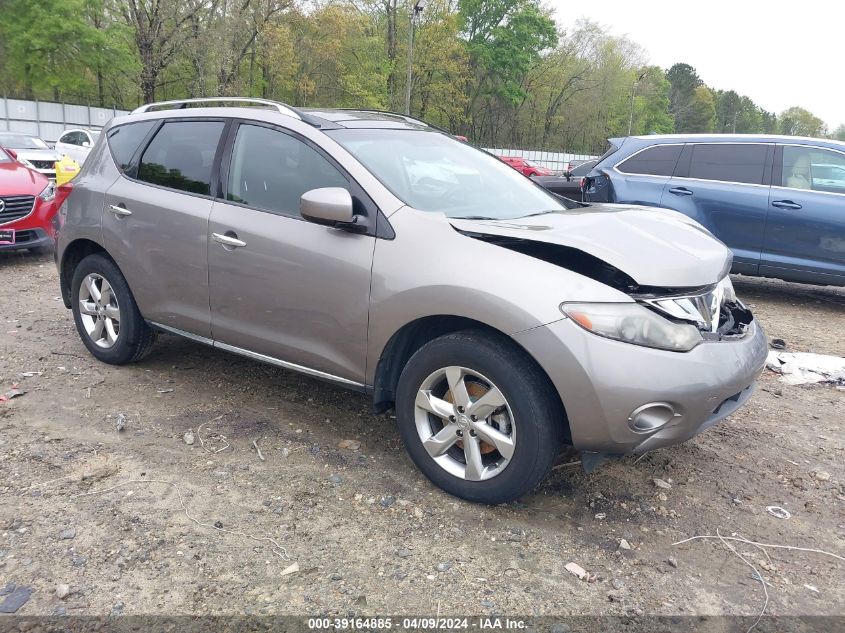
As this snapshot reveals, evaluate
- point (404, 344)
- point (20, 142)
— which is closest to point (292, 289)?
point (404, 344)

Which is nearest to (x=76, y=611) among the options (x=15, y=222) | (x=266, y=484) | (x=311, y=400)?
(x=266, y=484)

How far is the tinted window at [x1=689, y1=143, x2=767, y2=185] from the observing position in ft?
23.2

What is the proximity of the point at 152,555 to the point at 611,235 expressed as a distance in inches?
93.2

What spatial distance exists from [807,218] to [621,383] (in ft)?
17.6

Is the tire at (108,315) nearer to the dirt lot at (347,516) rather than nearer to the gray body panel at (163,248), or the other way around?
the gray body panel at (163,248)

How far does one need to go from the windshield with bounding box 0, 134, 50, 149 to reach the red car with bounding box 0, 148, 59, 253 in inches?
392

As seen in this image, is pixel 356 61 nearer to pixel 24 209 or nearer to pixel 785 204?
pixel 24 209

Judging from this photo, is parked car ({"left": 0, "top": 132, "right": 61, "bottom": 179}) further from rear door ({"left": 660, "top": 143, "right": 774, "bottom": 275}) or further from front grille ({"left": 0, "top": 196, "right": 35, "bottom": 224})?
rear door ({"left": 660, "top": 143, "right": 774, "bottom": 275})

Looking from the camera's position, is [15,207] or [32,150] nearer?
[15,207]

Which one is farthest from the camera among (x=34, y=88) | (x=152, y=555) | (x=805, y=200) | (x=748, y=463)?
(x=34, y=88)

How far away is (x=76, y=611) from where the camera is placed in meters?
2.30

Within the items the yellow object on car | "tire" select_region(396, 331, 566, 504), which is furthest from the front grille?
"tire" select_region(396, 331, 566, 504)

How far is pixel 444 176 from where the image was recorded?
12.2 ft

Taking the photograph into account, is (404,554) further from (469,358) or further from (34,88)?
(34,88)
